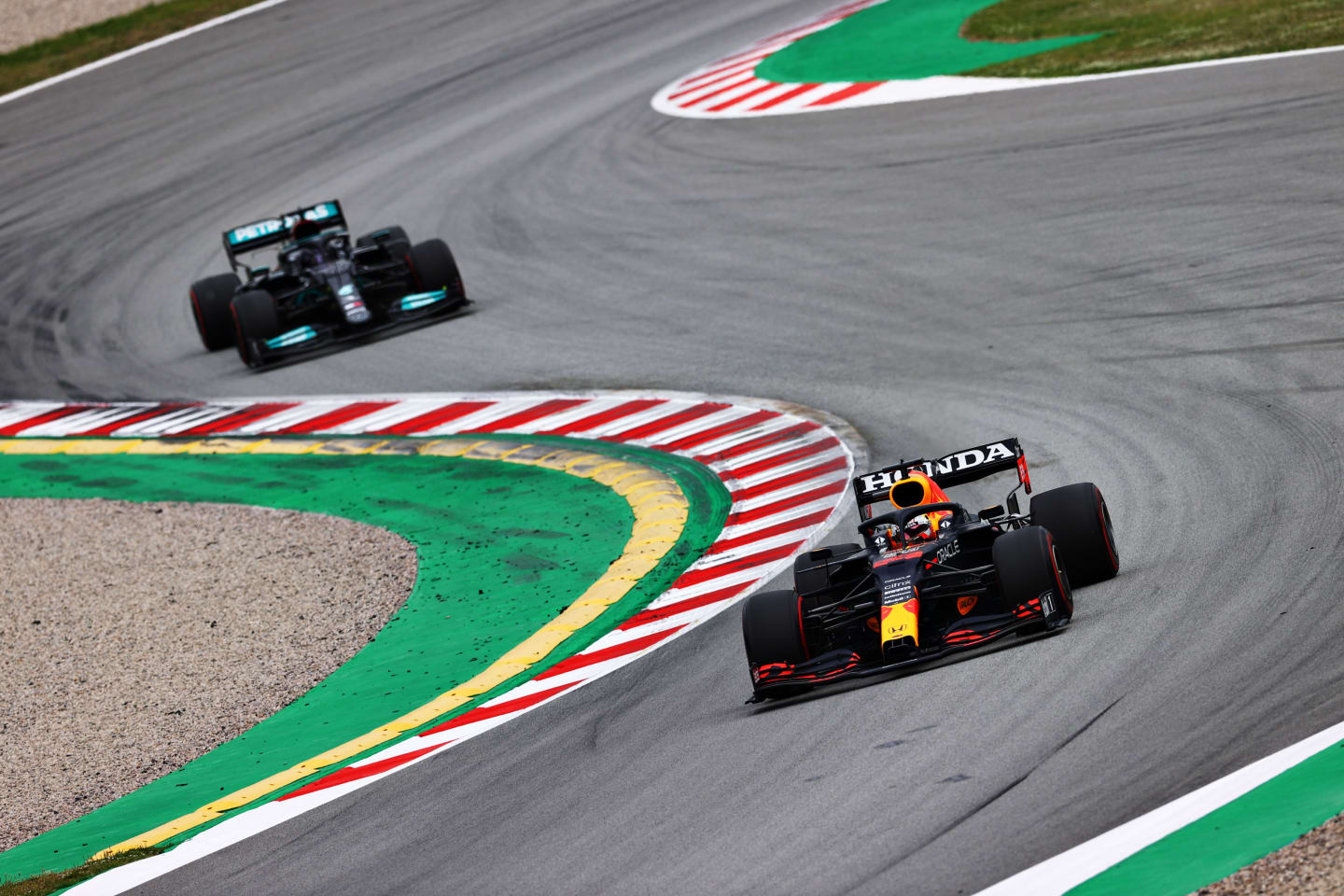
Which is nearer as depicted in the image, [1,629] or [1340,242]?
[1,629]

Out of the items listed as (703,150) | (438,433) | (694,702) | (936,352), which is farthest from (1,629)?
(703,150)

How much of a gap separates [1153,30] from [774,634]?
15560mm

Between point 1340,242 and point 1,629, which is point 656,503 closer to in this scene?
point 1,629

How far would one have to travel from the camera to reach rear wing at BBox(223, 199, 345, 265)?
59.2 feet

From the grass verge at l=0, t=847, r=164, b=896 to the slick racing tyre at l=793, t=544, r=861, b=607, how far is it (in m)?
3.27

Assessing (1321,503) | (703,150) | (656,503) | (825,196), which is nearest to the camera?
(1321,503)

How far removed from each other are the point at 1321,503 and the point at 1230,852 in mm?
4086

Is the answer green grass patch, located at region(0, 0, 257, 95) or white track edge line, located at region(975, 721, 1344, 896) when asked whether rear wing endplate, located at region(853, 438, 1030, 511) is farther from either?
green grass patch, located at region(0, 0, 257, 95)

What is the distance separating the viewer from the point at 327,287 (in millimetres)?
17828

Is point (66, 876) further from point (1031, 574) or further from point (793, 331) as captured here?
point (793, 331)

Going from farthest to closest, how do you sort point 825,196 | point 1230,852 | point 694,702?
point 825,196 → point 694,702 → point 1230,852

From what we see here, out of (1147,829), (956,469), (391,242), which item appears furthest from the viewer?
(391,242)

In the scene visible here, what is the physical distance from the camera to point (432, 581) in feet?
38.1

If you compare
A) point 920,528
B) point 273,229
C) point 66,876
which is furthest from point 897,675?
point 273,229
